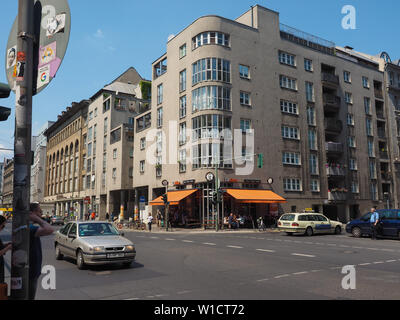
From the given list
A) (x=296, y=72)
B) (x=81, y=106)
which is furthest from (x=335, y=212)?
(x=81, y=106)

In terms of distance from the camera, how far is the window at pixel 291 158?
39.3 metres

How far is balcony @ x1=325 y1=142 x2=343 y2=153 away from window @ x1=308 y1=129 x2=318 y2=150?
199cm

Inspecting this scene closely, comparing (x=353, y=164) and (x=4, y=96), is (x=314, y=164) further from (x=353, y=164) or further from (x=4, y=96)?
(x=4, y=96)

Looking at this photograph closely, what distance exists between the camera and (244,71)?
3822 cm

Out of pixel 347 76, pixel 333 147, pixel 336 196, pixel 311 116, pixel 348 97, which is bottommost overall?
pixel 336 196

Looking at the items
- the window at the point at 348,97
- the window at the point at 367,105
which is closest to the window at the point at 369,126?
the window at the point at 367,105

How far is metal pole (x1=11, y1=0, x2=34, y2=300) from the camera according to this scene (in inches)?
132

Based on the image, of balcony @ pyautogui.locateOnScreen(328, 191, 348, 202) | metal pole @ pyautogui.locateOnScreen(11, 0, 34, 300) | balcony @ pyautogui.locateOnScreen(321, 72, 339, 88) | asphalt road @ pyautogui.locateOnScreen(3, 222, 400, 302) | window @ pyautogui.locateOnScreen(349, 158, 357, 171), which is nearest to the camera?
metal pole @ pyautogui.locateOnScreen(11, 0, 34, 300)

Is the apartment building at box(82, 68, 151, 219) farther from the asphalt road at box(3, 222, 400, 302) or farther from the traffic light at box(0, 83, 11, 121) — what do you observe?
the traffic light at box(0, 83, 11, 121)

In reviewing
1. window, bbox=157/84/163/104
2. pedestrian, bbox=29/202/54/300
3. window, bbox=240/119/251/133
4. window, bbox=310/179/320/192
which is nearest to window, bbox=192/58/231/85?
window, bbox=240/119/251/133

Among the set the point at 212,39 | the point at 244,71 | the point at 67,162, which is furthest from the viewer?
the point at 67,162

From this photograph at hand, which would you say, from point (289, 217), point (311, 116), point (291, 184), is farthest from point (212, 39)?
point (289, 217)

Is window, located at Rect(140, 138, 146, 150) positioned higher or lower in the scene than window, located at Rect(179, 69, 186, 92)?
lower

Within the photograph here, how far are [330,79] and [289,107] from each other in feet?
27.6
